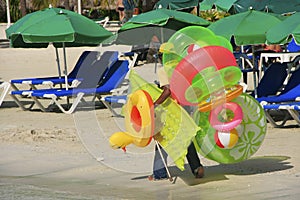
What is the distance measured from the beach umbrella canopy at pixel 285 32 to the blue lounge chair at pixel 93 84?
10.3ft

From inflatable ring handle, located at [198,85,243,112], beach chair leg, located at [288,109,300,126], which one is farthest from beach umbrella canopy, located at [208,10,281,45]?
inflatable ring handle, located at [198,85,243,112]

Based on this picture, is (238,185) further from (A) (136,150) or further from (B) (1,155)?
(B) (1,155)

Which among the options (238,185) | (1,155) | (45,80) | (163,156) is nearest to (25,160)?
(1,155)

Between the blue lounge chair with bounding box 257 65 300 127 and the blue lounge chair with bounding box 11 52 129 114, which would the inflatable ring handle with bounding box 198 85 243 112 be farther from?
the blue lounge chair with bounding box 11 52 129 114

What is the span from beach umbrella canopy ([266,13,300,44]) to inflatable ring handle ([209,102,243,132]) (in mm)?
3458

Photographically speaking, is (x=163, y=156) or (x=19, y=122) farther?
(x=19, y=122)

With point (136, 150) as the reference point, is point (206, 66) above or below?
above

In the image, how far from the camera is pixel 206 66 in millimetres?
8383

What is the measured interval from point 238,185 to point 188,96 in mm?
1092

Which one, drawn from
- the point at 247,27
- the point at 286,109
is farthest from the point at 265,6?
→ the point at 286,109

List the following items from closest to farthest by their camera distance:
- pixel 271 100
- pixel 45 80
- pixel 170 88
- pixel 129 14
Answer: pixel 170 88, pixel 271 100, pixel 45 80, pixel 129 14

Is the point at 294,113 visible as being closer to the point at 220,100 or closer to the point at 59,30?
the point at 220,100

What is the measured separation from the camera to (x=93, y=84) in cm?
1457

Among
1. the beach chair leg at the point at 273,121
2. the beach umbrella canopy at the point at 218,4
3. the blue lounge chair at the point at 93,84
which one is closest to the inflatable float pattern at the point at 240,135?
the beach chair leg at the point at 273,121
